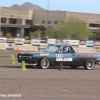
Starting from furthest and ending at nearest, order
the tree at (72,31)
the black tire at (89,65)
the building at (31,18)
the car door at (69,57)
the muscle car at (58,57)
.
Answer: the building at (31,18)
the tree at (72,31)
the black tire at (89,65)
the car door at (69,57)
the muscle car at (58,57)

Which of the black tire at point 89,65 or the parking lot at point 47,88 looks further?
the black tire at point 89,65

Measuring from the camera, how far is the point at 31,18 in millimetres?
102250

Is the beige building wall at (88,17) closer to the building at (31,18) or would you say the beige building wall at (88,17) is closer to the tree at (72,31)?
the building at (31,18)

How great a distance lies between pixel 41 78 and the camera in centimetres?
1606

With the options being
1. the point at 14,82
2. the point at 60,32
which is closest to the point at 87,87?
the point at 14,82

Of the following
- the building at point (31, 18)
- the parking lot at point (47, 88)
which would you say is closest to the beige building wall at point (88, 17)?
the building at point (31, 18)

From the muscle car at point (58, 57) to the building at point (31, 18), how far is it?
7322 cm

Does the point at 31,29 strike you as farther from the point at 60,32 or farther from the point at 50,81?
the point at 50,81

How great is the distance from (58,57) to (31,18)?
268 feet

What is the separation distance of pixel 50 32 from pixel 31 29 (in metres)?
20.3

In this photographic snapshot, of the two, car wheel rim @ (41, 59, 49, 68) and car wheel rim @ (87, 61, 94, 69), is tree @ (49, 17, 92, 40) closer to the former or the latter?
car wheel rim @ (87, 61, 94, 69)

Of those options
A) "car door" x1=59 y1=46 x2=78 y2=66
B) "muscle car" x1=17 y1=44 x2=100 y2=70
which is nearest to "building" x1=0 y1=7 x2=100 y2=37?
"muscle car" x1=17 y1=44 x2=100 y2=70

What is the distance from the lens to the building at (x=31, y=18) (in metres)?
97.1

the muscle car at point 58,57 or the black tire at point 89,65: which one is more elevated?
the muscle car at point 58,57
